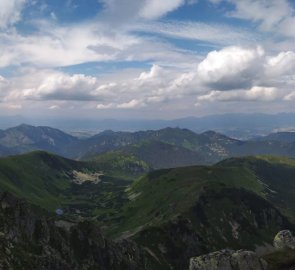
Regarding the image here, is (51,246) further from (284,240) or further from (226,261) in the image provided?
(284,240)

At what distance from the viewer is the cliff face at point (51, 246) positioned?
115 metres

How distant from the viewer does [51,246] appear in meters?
140

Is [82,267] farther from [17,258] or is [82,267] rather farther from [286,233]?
[286,233]

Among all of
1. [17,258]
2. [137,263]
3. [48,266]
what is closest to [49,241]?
[48,266]

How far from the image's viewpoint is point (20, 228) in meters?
134

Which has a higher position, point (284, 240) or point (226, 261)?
point (226, 261)

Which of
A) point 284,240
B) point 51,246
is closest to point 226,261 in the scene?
point 284,240

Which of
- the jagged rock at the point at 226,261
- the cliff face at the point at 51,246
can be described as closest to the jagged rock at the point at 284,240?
the jagged rock at the point at 226,261

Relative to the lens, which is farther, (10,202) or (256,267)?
(10,202)

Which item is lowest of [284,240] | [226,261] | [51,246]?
[51,246]

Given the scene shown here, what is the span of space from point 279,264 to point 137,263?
10206 centimetres

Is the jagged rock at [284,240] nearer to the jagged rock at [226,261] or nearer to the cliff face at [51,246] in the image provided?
the jagged rock at [226,261]

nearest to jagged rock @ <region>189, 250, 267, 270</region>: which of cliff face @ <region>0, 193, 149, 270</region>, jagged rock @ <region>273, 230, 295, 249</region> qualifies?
jagged rock @ <region>273, 230, 295, 249</region>

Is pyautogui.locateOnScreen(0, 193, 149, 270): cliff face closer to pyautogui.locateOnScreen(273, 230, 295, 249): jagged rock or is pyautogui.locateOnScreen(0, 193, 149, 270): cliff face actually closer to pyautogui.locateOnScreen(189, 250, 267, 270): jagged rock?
pyautogui.locateOnScreen(189, 250, 267, 270): jagged rock
